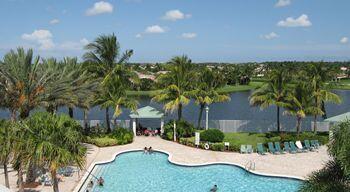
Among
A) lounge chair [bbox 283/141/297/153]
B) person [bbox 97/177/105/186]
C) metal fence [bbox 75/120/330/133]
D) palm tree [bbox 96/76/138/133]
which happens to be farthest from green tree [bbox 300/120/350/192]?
metal fence [bbox 75/120/330/133]

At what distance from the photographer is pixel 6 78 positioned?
21844mm

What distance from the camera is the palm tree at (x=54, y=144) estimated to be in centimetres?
1262

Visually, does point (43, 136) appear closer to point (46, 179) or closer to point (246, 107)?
point (46, 179)

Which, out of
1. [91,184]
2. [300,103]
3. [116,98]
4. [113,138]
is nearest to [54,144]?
[91,184]

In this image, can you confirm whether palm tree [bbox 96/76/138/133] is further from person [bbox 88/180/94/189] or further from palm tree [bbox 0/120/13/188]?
palm tree [bbox 0/120/13/188]

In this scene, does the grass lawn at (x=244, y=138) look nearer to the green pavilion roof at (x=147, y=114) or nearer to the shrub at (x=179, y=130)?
the shrub at (x=179, y=130)

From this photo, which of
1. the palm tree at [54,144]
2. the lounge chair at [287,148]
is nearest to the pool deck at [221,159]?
the lounge chair at [287,148]

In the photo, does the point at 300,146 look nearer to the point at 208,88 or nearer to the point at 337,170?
the point at 208,88

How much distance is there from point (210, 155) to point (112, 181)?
7.24m

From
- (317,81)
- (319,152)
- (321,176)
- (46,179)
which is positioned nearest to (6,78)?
(46,179)

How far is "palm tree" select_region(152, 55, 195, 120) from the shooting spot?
29.4 metres

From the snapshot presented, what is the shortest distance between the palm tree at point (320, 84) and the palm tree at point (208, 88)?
257 inches

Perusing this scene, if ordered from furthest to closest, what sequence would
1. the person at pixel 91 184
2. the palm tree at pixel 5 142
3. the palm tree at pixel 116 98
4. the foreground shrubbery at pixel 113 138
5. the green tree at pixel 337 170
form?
the palm tree at pixel 116 98 → the foreground shrubbery at pixel 113 138 → the person at pixel 91 184 → the palm tree at pixel 5 142 → the green tree at pixel 337 170

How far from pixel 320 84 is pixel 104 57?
16708 mm
